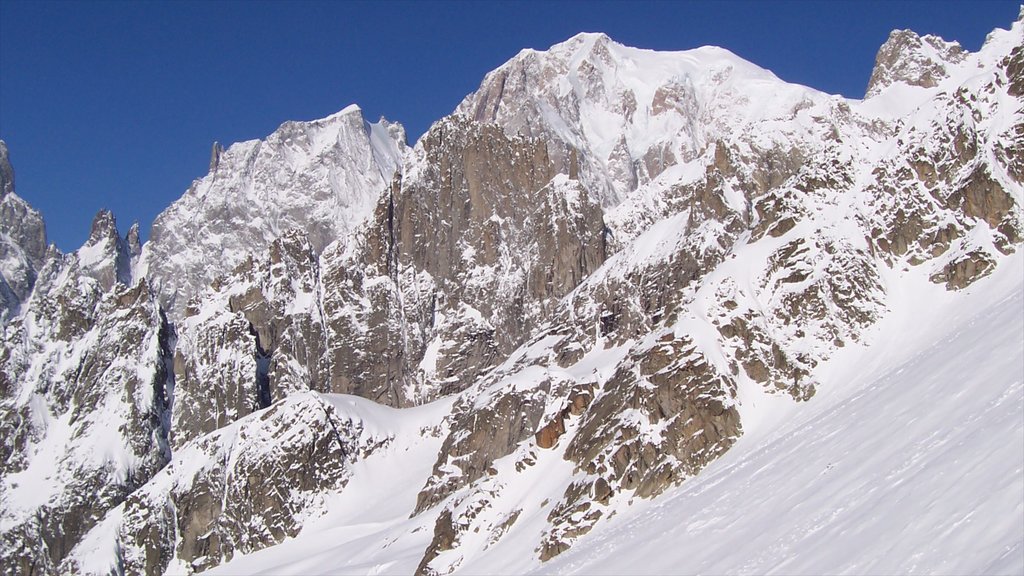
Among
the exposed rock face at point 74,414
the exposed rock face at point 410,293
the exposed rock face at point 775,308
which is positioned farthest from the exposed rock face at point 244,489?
the exposed rock face at point 775,308

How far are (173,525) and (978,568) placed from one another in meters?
121

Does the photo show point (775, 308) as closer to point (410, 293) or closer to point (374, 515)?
point (374, 515)

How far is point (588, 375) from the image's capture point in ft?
343

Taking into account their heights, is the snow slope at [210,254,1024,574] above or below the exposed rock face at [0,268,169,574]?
below

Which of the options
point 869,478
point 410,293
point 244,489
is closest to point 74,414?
point 244,489

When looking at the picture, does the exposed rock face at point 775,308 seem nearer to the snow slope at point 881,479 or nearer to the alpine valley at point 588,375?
the alpine valley at point 588,375

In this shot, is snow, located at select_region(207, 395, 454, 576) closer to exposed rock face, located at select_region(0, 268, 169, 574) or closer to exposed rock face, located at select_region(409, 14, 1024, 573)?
exposed rock face, located at select_region(409, 14, 1024, 573)

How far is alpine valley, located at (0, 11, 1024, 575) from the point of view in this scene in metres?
45.9

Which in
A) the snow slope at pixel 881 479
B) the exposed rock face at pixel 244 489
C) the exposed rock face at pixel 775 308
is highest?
the exposed rock face at pixel 244 489

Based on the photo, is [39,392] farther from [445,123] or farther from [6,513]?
[445,123]

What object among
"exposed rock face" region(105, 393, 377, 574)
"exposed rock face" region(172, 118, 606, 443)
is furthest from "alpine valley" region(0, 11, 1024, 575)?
"exposed rock face" region(172, 118, 606, 443)

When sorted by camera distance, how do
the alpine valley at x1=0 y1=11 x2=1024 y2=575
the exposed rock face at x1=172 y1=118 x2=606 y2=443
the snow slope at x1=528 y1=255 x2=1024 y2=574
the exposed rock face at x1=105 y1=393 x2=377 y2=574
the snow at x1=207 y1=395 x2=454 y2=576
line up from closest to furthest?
the snow slope at x1=528 y1=255 x2=1024 y2=574, the alpine valley at x1=0 y1=11 x2=1024 y2=575, the snow at x1=207 y1=395 x2=454 y2=576, the exposed rock face at x1=105 y1=393 x2=377 y2=574, the exposed rock face at x1=172 y1=118 x2=606 y2=443

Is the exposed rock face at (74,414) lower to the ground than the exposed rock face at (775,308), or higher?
higher

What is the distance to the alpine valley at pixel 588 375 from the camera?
45938mm
